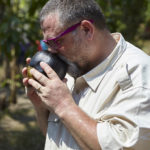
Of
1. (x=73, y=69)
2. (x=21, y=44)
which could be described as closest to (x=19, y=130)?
(x=21, y=44)

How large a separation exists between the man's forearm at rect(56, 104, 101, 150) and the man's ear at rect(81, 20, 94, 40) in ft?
1.38

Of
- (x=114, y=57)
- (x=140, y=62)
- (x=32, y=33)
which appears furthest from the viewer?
(x=32, y=33)

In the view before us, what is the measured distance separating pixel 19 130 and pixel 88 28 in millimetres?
4669

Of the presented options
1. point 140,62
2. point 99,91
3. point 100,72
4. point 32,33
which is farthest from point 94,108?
point 32,33

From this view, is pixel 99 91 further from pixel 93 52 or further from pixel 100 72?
pixel 93 52

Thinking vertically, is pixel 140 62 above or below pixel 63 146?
above

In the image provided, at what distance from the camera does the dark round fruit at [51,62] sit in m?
1.81

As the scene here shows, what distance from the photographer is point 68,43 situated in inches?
70.4

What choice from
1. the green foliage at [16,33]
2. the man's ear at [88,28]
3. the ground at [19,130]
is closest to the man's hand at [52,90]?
the man's ear at [88,28]

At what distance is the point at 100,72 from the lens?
178 centimetres

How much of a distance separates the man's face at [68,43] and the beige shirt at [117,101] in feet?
0.31

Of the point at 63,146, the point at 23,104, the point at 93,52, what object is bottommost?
the point at 23,104

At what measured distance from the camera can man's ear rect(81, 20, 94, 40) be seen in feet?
5.69

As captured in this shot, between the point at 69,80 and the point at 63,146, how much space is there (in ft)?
1.50
